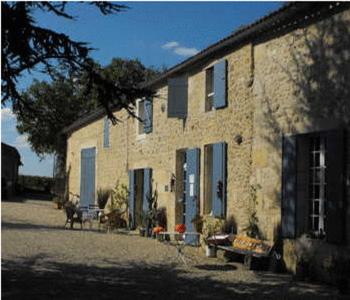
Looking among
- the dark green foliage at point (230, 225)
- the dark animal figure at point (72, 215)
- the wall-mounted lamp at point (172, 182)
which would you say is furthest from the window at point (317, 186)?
the dark animal figure at point (72, 215)

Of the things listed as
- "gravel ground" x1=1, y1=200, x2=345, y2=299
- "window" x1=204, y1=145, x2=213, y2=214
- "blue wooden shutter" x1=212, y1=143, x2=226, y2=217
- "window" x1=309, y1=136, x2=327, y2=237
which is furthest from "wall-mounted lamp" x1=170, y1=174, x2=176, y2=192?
"window" x1=309, y1=136, x2=327, y2=237

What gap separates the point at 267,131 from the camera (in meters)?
11.8

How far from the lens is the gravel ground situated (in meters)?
8.30

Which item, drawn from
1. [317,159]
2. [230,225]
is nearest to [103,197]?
[230,225]

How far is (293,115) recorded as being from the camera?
10891 millimetres

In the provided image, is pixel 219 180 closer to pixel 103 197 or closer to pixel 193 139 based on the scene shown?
pixel 193 139

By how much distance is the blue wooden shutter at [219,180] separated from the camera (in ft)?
43.5

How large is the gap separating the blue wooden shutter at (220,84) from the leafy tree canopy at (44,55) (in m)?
4.99

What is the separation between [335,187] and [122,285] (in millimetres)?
3407

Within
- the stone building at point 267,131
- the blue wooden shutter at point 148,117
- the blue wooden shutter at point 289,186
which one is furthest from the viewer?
the blue wooden shutter at point 148,117

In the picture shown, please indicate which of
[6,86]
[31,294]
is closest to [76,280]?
[31,294]

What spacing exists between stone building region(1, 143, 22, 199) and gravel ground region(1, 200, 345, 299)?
2289 cm

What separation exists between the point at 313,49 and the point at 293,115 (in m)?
1.15

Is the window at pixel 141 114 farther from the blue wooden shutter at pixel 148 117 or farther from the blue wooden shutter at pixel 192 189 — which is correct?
the blue wooden shutter at pixel 192 189
